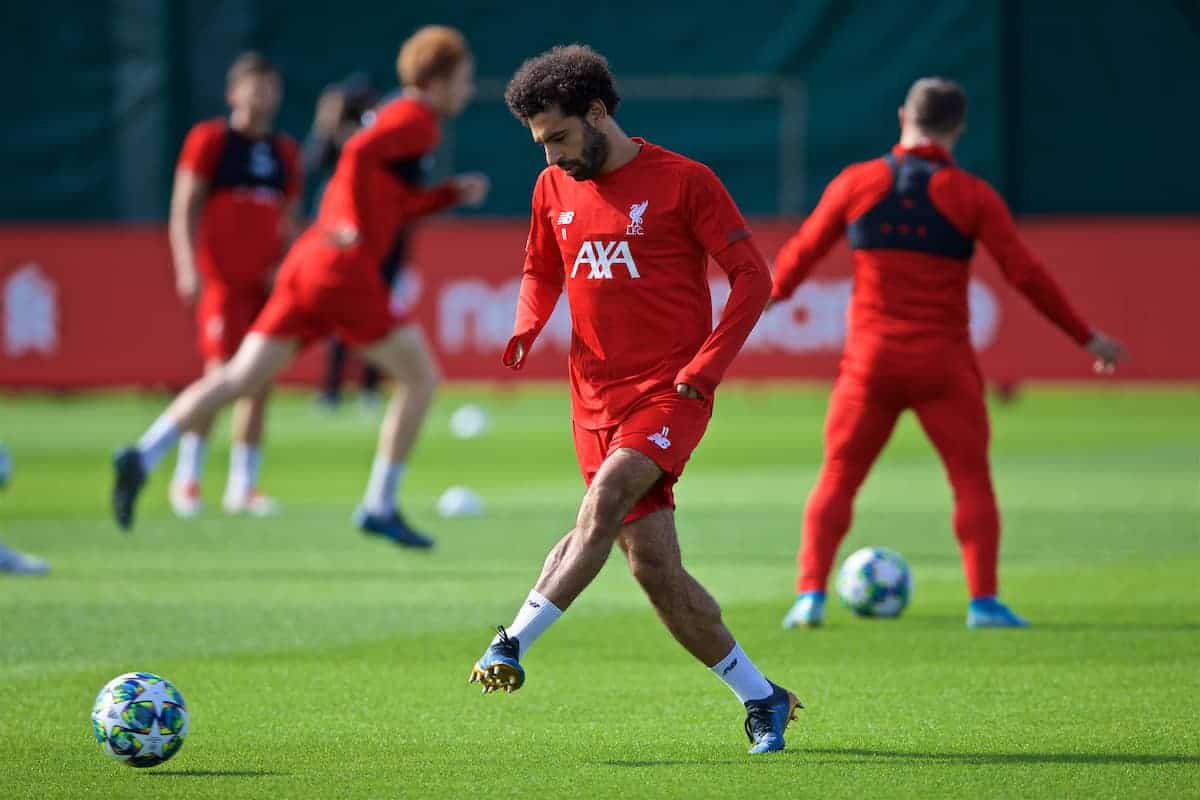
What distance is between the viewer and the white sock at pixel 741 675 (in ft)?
20.5

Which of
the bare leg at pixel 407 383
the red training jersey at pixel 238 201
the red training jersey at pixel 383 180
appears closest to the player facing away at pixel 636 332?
the red training jersey at pixel 383 180

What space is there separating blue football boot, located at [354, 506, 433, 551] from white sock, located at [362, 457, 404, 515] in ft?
0.11

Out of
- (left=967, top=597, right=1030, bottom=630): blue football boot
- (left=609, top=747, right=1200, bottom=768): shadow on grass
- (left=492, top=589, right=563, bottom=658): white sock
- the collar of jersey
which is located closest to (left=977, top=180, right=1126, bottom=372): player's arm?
the collar of jersey

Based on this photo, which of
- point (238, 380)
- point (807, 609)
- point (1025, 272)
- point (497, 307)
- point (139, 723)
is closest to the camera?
point (139, 723)

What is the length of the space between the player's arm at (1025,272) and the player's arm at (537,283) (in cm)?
241

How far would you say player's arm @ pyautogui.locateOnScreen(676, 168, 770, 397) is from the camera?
607cm

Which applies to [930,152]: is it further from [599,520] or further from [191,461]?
[191,461]

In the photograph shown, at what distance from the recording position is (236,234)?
13.6 meters

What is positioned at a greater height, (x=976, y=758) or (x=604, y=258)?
(x=604, y=258)

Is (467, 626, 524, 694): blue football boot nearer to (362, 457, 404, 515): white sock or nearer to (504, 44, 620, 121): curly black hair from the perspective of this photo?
(504, 44, 620, 121): curly black hair

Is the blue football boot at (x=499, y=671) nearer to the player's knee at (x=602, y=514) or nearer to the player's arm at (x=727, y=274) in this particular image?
the player's knee at (x=602, y=514)

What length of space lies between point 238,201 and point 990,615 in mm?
6643

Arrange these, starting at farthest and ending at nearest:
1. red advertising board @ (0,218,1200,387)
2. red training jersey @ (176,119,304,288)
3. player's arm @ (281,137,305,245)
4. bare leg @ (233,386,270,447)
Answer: red advertising board @ (0,218,1200,387)
player's arm @ (281,137,305,245)
red training jersey @ (176,119,304,288)
bare leg @ (233,386,270,447)

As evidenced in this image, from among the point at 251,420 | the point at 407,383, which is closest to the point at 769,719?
the point at 407,383
